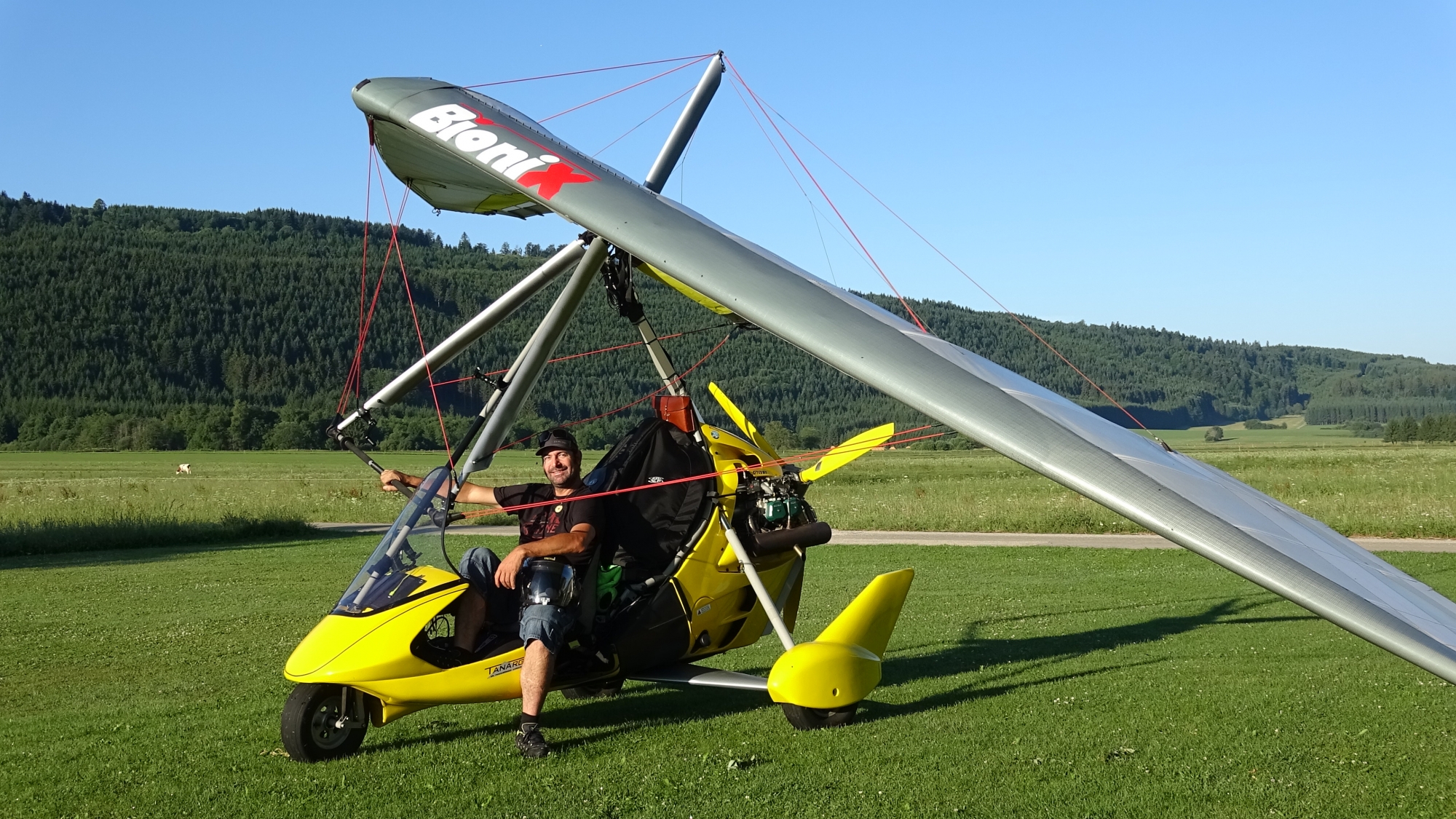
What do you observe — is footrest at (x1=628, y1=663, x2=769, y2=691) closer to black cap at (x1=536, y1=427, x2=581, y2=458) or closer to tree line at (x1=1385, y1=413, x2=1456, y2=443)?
black cap at (x1=536, y1=427, x2=581, y2=458)

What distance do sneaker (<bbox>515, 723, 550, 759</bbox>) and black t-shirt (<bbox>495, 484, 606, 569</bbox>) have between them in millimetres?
892

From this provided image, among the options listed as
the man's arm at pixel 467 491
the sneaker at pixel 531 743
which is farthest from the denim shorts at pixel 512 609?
the sneaker at pixel 531 743

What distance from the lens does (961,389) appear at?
12.3 ft

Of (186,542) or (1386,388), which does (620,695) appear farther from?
(1386,388)

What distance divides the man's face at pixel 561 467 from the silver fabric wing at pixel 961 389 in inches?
64.6

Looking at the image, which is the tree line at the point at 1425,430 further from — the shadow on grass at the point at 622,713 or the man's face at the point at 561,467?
the man's face at the point at 561,467

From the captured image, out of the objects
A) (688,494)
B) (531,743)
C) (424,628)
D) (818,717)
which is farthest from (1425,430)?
(424,628)

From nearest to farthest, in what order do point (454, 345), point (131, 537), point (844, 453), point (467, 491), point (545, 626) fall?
point (545, 626), point (467, 491), point (454, 345), point (844, 453), point (131, 537)

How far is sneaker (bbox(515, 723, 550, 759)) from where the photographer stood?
603 centimetres

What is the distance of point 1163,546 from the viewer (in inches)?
832

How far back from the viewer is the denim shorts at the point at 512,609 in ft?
20.3

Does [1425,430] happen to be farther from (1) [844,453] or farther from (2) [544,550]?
(2) [544,550]

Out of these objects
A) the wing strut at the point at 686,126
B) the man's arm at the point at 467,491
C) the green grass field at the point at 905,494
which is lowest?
the green grass field at the point at 905,494

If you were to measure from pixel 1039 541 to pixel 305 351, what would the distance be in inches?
4805
